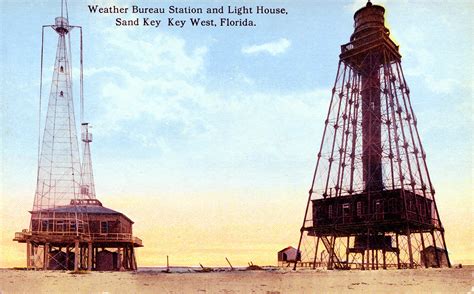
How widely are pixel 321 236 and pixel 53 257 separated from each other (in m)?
24.5

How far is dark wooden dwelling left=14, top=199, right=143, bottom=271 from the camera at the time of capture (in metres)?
42.5

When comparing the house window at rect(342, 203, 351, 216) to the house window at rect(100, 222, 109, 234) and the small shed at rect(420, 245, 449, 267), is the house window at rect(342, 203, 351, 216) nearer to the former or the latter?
the small shed at rect(420, 245, 449, 267)

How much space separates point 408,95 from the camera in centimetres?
4281

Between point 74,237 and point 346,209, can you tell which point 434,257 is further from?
point 74,237

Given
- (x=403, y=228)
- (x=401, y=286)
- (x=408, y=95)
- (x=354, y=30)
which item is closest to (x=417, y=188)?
(x=403, y=228)

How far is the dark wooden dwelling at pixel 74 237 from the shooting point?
42.5 m

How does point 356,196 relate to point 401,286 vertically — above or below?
above

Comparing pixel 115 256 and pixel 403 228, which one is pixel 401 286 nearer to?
pixel 403 228

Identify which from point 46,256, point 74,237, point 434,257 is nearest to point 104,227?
point 74,237

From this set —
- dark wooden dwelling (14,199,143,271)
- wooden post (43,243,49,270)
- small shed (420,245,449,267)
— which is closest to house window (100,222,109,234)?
dark wooden dwelling (14,199,143,271)

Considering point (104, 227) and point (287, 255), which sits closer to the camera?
point (104, 227)

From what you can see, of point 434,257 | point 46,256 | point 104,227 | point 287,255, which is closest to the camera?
point 434,257

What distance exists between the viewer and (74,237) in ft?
141

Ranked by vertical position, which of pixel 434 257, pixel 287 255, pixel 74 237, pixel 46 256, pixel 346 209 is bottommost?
pixel 287 255
